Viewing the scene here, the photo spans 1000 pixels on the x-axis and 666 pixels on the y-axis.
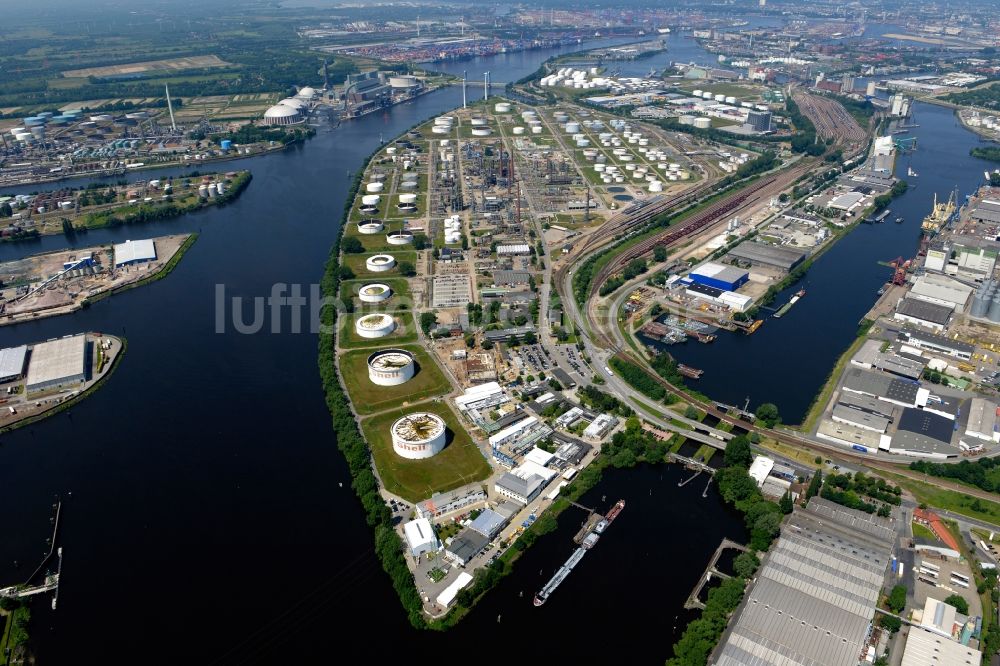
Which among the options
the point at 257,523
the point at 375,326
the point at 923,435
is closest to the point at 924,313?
the point at 923,435

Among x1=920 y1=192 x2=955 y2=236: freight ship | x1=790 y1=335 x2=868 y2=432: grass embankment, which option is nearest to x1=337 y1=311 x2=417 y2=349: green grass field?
x1=790 y1=335 x2=868 y2=432: grass embankment

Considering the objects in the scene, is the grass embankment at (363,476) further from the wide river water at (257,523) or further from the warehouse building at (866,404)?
the warehouse building at (866,404)

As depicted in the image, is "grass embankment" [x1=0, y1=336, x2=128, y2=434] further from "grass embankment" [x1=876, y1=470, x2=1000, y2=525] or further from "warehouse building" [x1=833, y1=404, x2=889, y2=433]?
"grass embankment" [x1=876, y1=470, x2=1000, y2=525]

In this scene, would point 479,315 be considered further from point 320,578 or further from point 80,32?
point 80,32

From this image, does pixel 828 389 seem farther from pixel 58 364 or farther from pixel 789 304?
pixel 58 364

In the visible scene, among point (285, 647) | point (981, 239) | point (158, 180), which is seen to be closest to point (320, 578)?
point (285, 647)

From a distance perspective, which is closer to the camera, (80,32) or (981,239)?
(981,239)

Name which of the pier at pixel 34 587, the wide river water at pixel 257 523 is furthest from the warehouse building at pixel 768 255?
the pier at pixel 34 587
